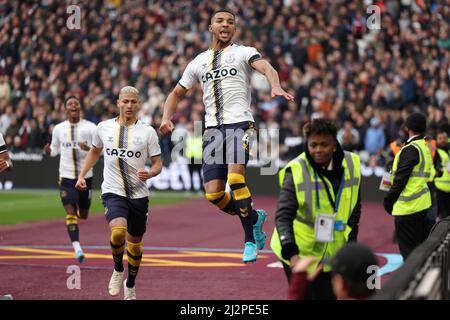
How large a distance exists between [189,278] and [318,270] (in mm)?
6059

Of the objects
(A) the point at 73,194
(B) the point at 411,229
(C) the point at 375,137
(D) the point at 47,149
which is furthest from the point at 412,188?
(C) the point at 375,137

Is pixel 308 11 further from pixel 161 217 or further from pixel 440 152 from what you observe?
pixel 440 152

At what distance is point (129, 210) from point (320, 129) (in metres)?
4.77

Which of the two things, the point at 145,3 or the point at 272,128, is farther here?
the point at 145,3

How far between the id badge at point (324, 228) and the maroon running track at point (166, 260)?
4265mm

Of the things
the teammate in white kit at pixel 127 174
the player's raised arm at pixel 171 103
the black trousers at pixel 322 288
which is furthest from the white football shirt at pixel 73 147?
the black trousers at pixel 322 288

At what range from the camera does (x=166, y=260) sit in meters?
14.2

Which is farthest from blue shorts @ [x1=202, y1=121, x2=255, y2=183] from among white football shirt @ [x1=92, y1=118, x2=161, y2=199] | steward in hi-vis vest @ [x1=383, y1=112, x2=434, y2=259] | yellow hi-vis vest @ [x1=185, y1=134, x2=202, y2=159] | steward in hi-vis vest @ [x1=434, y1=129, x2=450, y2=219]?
yellow hi-vis vest @ [x1=185, y1=134, x2=202, y2=159]

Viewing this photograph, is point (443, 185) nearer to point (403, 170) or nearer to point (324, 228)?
point (403, 170)

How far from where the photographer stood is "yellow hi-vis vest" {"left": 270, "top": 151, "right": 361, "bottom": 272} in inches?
254

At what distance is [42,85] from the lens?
30438mm

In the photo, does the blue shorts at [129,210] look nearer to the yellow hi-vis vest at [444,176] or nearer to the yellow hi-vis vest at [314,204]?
the yellow hi-vis vest at [314,204]
